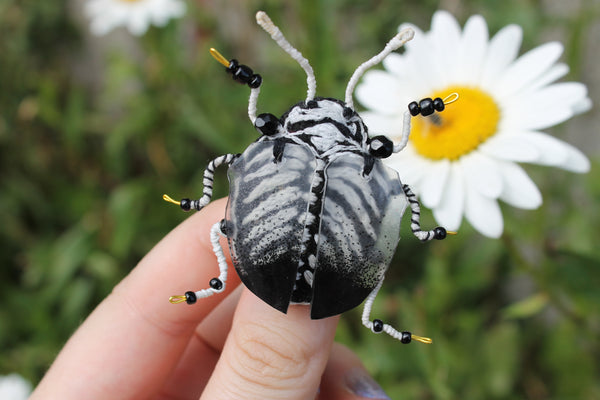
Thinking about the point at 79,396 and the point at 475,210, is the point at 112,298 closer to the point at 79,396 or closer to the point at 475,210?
the point at 79,396

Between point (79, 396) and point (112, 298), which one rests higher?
point (112, 298)

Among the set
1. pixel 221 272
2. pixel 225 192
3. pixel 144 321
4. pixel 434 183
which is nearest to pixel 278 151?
pixel 221 272

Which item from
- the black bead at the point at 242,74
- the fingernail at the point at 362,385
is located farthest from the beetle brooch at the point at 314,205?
the fingernail at the point at 362,385

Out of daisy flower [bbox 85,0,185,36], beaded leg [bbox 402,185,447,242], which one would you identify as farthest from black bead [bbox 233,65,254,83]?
daisy flower [bbox 85,0,185,36]

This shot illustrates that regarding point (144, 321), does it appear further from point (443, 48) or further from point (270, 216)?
point (443, 48)

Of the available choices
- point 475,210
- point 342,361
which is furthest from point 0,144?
point 475,210

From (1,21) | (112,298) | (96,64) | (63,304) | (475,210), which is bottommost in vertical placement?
(112,298)
